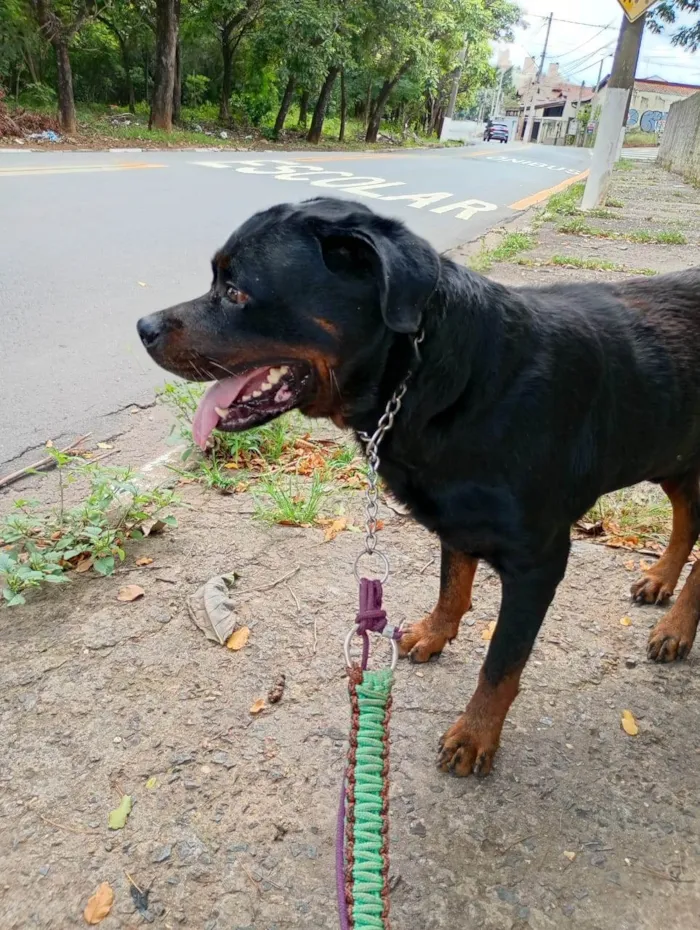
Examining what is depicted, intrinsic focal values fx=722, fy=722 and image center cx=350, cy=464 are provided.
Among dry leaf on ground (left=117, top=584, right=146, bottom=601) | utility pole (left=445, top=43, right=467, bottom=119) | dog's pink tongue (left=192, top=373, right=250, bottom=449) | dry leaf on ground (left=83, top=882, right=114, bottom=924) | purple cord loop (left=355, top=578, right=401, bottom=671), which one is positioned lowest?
dry leaf on ground (left=83, top=882, right=114, bottom=924)

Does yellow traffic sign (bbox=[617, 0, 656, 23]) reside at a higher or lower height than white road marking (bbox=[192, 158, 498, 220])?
higher

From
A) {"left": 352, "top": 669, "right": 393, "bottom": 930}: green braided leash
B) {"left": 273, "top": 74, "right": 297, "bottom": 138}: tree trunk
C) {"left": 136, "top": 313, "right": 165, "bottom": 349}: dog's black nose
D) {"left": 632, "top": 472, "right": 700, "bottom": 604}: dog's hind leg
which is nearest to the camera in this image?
{"left": 352, "top": 669, "right": 393, "bottom": 930}: green braided leash

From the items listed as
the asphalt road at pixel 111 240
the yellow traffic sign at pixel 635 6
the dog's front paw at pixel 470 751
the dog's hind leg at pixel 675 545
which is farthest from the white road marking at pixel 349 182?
the dog's front paw at pixel 470 751

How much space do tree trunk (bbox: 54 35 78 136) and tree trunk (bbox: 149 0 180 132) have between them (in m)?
3.62

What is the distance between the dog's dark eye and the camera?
2141 millimetres

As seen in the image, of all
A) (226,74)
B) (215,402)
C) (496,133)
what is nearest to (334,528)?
(215,402)

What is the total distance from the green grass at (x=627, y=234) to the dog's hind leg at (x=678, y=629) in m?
9.27

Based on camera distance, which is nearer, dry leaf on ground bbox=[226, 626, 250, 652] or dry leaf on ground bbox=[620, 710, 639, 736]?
dry leaf on ground bbox=[620, 710, 639, 736]

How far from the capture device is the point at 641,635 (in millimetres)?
2865

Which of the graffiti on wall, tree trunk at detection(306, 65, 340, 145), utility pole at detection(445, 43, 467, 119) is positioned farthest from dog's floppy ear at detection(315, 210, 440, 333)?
the graffiti on wall

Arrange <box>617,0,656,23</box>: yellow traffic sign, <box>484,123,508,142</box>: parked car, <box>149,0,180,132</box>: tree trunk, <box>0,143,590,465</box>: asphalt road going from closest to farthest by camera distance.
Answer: <box>0,143,590,465</box>: asphalt road, <box>617,0,656,23</box>: yellow traffic sign, <box>149,0,180,132</box>: tree trunk, <box>484,123,508,142</box>: parked car

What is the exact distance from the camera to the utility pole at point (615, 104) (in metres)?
12.6

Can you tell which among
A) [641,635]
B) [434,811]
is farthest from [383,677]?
[641,635]

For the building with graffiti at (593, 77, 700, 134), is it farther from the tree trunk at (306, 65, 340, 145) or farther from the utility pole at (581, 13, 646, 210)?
the utility pole at (581, 13, 646, 210)
